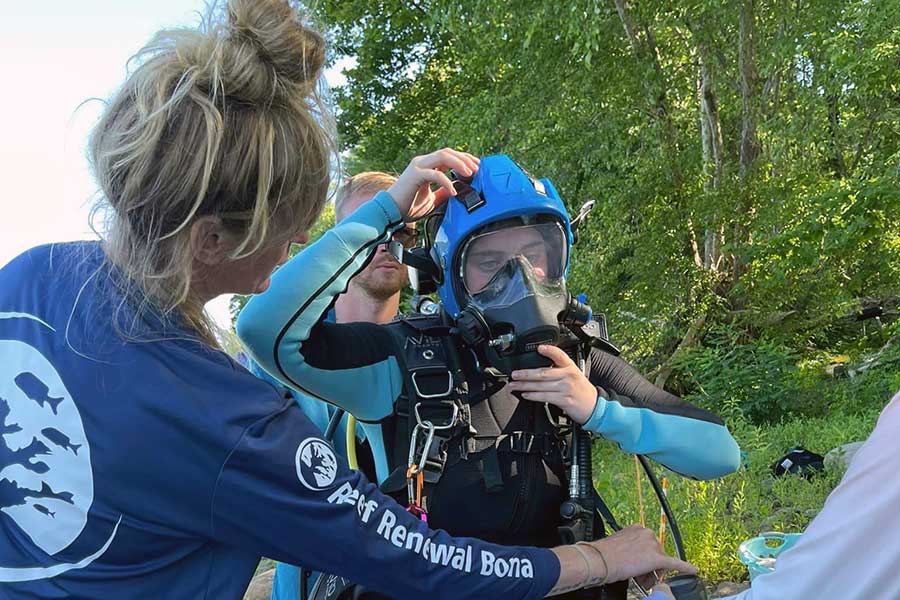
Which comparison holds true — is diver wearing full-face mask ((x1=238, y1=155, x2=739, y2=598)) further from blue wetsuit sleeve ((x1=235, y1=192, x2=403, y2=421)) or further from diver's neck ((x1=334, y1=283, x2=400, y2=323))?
diver's neck ((x1=334, y1=283, x2=400, y2=323))

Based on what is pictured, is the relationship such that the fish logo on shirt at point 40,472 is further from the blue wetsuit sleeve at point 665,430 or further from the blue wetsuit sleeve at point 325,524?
the blue wetsuit sleeve at point 665,430

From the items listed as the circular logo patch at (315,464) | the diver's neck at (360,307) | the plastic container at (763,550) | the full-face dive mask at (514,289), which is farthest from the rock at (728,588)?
the circular logo patch at (315,464)

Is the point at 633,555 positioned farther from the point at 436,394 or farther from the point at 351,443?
the point at 351,443

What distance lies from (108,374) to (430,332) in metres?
1.15

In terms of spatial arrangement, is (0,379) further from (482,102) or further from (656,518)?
(482,102)

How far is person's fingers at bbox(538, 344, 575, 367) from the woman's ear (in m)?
1.00

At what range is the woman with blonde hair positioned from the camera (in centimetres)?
124

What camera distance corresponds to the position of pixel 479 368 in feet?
7.53

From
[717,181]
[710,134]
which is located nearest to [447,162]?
[717,181]

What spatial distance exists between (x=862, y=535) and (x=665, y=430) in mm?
1094

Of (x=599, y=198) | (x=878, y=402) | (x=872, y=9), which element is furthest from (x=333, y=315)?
(x=599, y=198)

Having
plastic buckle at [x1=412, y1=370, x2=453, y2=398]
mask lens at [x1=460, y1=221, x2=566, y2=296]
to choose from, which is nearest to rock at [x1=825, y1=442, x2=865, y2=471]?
mask lens at [x1=460, y1=221, x2=566, y2=296]

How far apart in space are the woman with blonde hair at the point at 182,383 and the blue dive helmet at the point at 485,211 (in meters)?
0.77

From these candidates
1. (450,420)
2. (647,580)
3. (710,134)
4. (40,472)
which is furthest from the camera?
(710,134)
